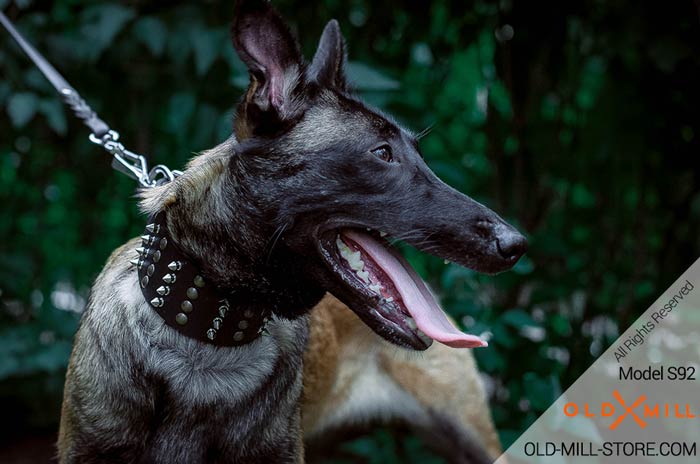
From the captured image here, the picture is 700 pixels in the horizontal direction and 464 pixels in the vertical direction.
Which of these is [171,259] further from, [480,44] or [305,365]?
[480,44]

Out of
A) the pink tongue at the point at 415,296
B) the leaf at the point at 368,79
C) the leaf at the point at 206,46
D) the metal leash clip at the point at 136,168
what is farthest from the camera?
the leaf at the point at 206,46

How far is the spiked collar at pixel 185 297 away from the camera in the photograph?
232 cm

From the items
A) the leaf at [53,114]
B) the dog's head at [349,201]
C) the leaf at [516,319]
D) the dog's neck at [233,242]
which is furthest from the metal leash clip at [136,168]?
the leaf at [516,319]

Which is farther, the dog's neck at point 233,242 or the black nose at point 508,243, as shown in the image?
the dog's neck at point 233,242

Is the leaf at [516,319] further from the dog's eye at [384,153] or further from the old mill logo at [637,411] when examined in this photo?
the dog's eye at [384,153]

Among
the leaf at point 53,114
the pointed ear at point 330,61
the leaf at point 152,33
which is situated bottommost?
the leaf at point 53,114

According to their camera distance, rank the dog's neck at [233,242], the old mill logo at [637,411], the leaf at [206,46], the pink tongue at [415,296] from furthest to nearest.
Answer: the old mill logo at [637,411] < the leaf at [206,46] < the dog's neck at [233,242] < the pink tongue at [415,296]

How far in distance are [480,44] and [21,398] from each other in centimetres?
302

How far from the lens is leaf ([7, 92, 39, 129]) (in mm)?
3713

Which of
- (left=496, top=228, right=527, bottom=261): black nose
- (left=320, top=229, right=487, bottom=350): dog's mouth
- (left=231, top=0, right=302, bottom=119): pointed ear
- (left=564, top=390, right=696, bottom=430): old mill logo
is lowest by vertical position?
(left=564, top=390, right=696, bottom=430): old mill logo

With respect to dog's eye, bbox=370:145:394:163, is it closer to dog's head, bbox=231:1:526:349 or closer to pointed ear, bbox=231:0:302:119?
dog's head, bbox=231:1:526:349

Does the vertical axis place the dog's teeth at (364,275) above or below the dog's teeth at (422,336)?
above

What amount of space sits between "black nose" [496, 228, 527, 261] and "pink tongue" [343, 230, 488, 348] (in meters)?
0.22

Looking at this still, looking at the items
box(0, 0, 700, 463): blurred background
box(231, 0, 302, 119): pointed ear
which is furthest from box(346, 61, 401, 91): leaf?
box(231, 0, 302, 119): pointed ear
